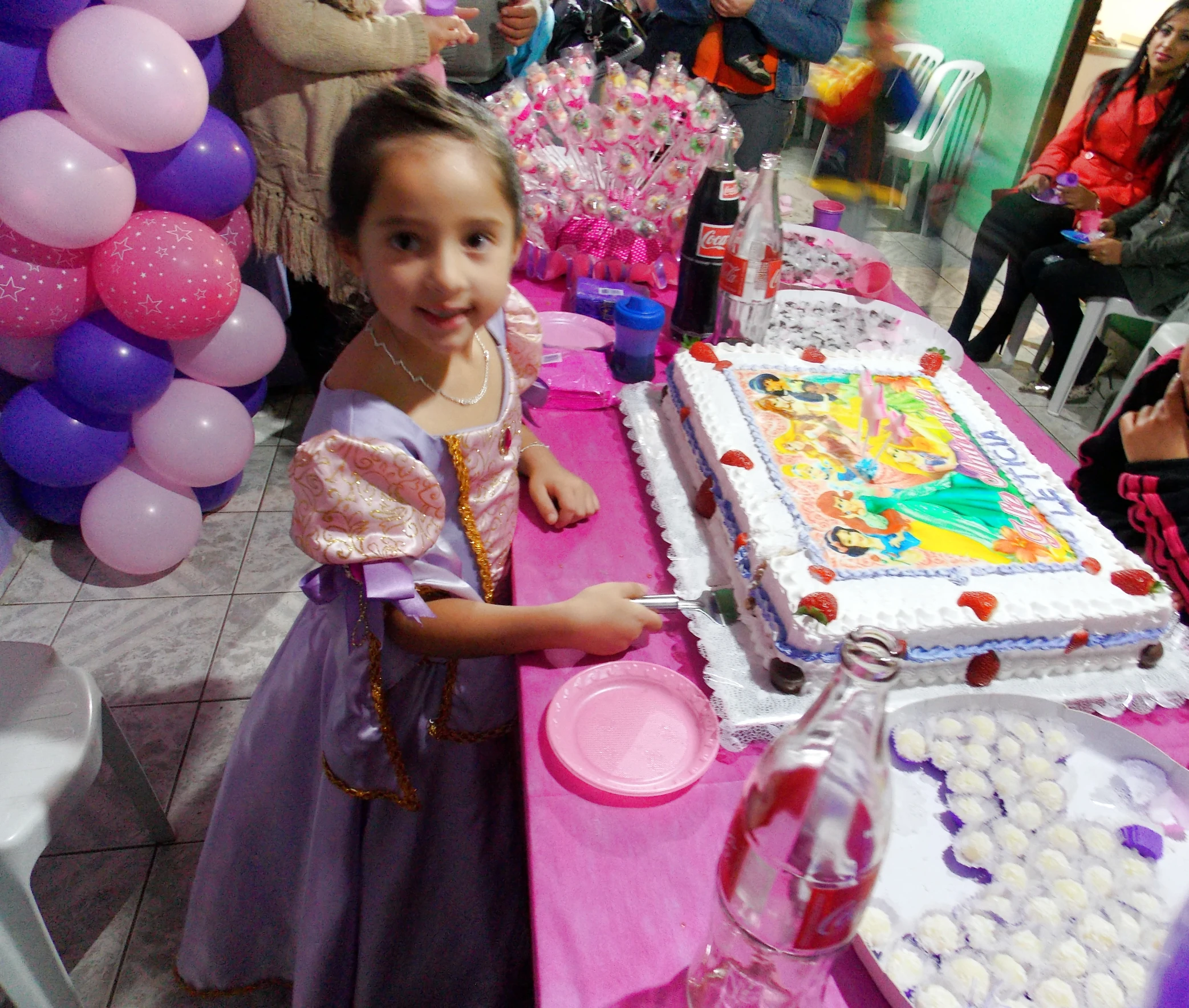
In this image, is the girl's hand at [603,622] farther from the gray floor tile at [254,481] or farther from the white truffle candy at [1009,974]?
the gray floor tile at [254,481]

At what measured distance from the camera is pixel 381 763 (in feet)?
3.58

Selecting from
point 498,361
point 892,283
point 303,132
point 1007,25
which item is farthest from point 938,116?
point 498,361

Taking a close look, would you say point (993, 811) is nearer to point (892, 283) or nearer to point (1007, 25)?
point (892, 283)

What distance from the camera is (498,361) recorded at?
1.18 metres

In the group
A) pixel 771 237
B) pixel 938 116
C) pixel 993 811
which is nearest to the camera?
pixel 993 811

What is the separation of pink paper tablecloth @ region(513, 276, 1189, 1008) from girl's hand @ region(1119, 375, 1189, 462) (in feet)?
1.69

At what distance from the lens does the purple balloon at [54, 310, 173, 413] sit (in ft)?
6.77

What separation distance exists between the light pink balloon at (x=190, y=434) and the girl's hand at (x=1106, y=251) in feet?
11.4

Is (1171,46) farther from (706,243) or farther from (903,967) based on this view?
(903,967)

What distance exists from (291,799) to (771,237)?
1.29m

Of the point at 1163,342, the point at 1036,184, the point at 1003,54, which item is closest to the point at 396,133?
the point at 1163,342

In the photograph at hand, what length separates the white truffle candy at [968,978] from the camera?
651 millimetres

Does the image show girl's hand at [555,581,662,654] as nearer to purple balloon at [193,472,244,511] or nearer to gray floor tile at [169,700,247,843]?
gray floor tile at [169,700,247,843]

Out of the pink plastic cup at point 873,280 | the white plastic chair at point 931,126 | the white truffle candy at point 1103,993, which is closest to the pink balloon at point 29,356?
the pink plastic cup at point 873,280
